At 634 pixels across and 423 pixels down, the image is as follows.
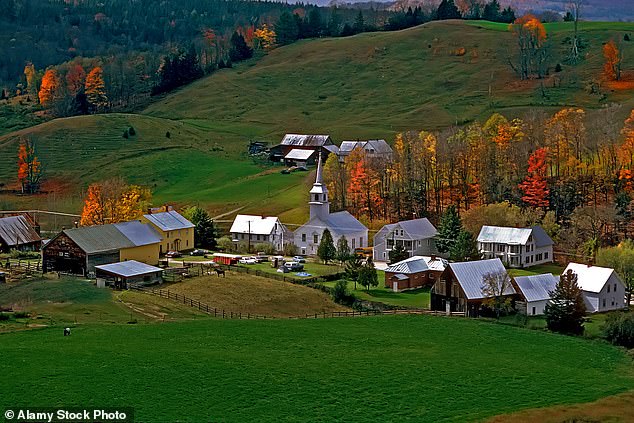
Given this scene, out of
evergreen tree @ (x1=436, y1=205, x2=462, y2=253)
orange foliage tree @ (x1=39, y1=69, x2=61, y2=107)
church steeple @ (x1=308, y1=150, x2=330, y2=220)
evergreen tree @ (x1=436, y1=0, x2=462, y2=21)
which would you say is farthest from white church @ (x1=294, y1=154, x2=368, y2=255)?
evergreen tree @ (x1=436, y1=0, x2=462, y2=21)

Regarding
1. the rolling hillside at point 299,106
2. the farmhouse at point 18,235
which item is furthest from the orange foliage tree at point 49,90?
the farmhouse at point 18,235

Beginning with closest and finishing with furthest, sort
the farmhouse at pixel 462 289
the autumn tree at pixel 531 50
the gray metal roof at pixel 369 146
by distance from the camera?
the farmhouse at pixel 462 289
the gray metal roof at pixel 369 146
the autumn tree at pixel 531 50

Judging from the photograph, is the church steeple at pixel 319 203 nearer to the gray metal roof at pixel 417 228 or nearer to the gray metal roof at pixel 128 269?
the gray metal roof at pixel 417 228

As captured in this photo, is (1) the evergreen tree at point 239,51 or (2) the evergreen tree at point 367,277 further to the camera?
(1) the evergreen tree at point 239,51

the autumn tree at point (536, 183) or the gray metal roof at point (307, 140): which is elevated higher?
the gray metal roof at point (307, 140)

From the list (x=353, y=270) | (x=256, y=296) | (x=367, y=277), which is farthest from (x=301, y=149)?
(x=256, y=296)

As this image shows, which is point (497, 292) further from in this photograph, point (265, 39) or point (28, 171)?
point (265, 39)
